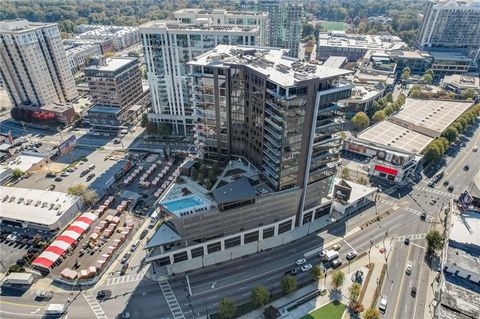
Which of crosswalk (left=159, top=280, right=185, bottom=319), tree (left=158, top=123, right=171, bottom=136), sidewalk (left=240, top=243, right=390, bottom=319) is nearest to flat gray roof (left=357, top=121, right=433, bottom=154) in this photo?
sidewalk (left=240, top=243, right=390, bottom=319)

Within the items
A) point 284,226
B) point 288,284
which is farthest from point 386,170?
point 288,284

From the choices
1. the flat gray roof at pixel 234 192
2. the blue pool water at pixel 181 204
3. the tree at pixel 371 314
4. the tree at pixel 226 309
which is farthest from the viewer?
the blue pool water at pixel 181 204

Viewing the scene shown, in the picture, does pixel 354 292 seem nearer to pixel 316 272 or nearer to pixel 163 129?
pixel 316 272

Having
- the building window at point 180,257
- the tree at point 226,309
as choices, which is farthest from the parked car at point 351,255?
the building window at point 180,257

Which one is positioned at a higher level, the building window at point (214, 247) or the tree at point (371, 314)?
the tree at point (371, 314)

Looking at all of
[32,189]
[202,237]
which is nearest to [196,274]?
[202,237]

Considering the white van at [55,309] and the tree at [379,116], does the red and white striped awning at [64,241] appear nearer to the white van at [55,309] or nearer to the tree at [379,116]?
the white van at [55,309]

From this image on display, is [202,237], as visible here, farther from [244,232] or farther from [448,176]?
[448,176]
